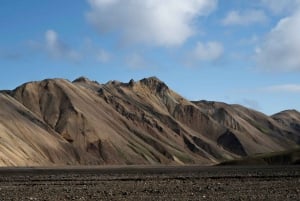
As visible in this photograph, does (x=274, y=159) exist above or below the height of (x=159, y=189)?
above

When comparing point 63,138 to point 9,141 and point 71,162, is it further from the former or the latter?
point 9,141

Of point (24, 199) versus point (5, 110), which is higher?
point (5, 110)

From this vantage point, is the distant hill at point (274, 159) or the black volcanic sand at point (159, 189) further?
the distant hill at point (274, 159)

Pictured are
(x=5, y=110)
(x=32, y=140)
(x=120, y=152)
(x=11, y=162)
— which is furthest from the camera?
(x=120, y=152)

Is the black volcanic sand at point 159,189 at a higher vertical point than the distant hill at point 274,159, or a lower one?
lower

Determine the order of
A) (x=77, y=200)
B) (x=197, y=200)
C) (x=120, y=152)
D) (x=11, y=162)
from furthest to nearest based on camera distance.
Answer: (x=120, y=152) → (x=11, y=162) → (x=77, y=200) → (x=197, y=200)

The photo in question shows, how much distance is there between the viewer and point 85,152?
190 meters

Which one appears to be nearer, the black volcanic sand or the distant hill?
the black volcanic sand

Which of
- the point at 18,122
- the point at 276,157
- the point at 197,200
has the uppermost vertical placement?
the point at 18,122

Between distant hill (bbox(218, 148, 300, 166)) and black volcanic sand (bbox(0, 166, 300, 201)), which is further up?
distant hill (bbox(218, 148, 300, 166))

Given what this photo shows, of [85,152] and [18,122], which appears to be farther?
[85,152]

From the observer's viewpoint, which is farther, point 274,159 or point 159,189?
point 274,159

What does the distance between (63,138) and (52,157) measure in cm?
1939

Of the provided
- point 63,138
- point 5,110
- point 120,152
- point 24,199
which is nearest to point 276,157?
point 120,152
